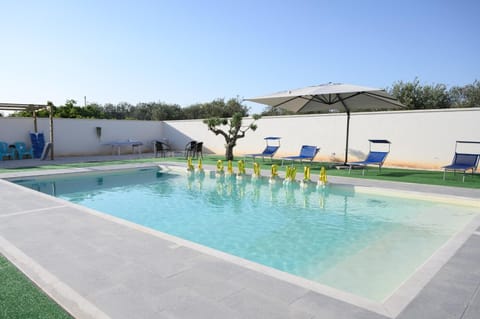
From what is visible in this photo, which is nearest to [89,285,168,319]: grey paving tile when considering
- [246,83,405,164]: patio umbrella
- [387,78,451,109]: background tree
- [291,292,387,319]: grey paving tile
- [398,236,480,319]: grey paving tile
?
[291,292,387,319]: grey paving tile

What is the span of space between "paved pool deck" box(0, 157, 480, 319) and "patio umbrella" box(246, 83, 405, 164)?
6310 millimetres

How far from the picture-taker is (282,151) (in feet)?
52.1

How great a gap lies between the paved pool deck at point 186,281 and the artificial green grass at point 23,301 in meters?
0.06

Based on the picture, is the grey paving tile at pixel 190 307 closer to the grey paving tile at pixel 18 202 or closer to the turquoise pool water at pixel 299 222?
the turquoise pool water at pixel 299 222

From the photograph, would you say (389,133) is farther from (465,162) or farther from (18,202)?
(18,202)

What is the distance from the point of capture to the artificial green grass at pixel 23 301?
7.63ft

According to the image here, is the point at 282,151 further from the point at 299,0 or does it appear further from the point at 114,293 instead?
the point at 114,293

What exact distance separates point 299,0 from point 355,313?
38.1ft

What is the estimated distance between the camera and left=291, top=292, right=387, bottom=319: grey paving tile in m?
2.29

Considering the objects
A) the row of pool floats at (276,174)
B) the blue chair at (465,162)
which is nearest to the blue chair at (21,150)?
the row of pool floats at (276,174)

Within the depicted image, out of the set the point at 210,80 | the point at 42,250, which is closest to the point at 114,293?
the point at 42,250

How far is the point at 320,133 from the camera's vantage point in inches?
567

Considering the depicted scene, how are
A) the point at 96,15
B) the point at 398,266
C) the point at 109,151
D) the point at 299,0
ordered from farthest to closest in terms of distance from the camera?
the point at 109,151 < the point at 299,0 < the point at 96,15 < the point at 398,266

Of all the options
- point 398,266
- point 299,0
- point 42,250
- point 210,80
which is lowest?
point 398,266
